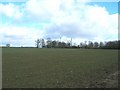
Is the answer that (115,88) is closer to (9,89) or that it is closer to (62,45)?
(9,89)

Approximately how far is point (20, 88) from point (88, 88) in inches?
108

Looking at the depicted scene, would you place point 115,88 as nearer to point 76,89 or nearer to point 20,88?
point 76,89

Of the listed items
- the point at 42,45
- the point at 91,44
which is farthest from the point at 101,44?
the point at 42,45

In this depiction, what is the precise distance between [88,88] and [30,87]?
2376mm

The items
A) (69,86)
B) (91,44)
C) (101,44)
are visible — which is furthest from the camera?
(91,44)

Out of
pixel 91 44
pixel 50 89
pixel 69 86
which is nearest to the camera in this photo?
pixel 50 89

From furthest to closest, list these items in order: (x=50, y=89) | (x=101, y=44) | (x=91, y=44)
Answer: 1. (x=91, y=44)
2. (x=101, y=44)
3. (x=50, y=89)

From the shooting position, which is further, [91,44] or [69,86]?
[91,44]

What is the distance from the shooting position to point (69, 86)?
1063 cm

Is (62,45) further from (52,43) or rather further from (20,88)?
(20,88)

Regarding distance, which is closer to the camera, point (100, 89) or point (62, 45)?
point (100, 89)

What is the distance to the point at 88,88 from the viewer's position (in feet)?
33.2

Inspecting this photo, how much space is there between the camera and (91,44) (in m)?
160

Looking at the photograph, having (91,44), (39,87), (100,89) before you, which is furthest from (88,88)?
(91,44)
